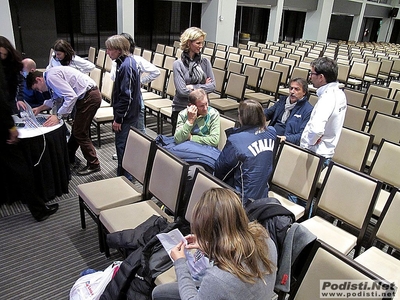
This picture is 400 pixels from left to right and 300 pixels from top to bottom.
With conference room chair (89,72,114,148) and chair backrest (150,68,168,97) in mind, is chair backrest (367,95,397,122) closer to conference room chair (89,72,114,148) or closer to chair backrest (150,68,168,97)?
chair backrest (150,68,168,97)

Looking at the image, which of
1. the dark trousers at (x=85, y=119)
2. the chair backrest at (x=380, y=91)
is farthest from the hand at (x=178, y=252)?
the chair backrest at (x=380, y=91)

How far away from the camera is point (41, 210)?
112 inches

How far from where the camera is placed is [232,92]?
534cm

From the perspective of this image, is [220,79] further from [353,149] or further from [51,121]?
[51,121]

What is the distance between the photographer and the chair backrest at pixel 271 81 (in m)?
5.59

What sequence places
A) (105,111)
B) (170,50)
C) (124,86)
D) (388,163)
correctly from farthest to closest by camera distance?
(170,50) < (105,111) < (124,86) < (388,163)

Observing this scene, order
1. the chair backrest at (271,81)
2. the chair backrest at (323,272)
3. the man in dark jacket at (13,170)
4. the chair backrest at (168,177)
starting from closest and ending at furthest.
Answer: the chair backrest at (323,272) → the chair backrest at (168,177) → the man in dark jacket at (13,170) → the chair backrest at (271,81)

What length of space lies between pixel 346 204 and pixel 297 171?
456 millimetres

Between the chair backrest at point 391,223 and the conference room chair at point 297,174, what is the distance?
53cm

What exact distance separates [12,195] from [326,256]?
2.80m

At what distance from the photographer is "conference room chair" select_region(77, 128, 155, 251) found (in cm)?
245

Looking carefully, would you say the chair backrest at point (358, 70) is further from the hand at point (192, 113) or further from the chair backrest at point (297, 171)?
the hand at point (192, 113)

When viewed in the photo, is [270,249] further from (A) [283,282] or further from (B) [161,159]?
(B) [161,159]

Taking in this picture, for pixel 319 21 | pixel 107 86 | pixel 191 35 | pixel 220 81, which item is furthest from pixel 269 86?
pixel 319 21
